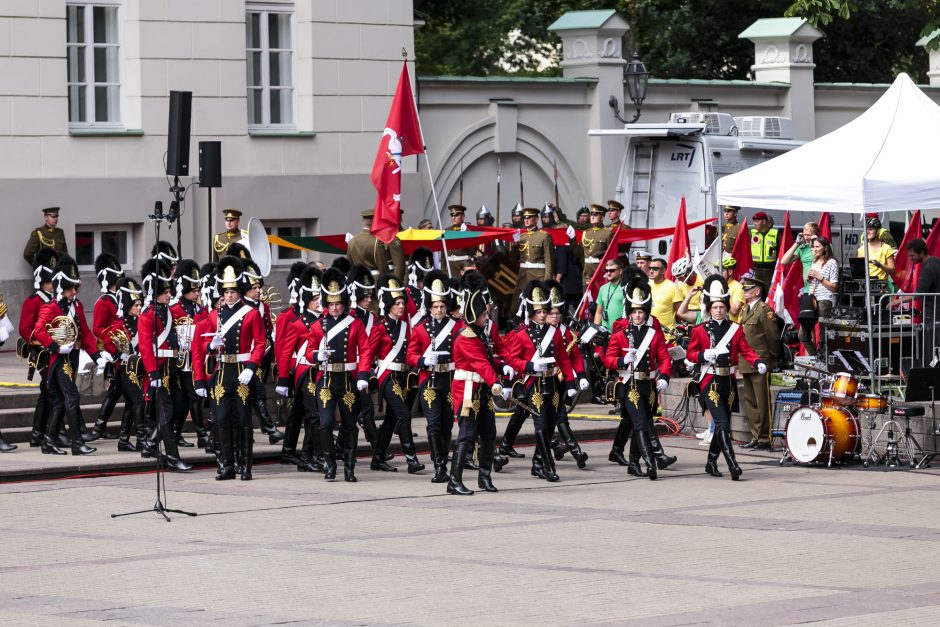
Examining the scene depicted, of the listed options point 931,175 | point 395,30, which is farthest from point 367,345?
point 395,30

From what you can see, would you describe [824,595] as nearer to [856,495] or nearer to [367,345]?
[856,495]

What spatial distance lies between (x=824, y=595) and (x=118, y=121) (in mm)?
16418

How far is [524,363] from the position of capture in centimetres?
1688

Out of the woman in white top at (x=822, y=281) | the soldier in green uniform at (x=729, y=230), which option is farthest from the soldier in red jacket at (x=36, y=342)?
the soldier in green uniform at (x=729, y=230)

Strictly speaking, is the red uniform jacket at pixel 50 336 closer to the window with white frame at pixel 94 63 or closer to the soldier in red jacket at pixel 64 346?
the soldier in red jacket at pixel 64 346

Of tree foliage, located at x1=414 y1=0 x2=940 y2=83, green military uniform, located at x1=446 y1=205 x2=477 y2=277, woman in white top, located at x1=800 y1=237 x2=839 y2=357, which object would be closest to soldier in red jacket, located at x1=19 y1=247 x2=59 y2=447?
green military uniform, located at x1=446 y1=205 x2=477 y2=277

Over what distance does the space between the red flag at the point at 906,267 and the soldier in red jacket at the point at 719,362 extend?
116 inches

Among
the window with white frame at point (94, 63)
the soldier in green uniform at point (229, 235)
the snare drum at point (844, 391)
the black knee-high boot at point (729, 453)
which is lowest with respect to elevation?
the black knee-high boot at point (729, 453)

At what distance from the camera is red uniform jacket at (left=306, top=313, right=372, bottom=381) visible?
55.0 feet

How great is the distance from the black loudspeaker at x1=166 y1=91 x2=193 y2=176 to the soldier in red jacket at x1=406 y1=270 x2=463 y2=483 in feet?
8.22

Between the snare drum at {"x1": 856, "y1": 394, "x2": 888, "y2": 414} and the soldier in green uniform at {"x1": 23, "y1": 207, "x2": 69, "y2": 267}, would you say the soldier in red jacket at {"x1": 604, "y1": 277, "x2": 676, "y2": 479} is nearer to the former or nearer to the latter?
the snare drum at {"x1": 856, "y1": 394, "x2": 888, "y2": 414}

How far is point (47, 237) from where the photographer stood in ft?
78.5

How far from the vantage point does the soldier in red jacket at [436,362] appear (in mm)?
16672

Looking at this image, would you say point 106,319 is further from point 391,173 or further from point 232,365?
point 391,173
